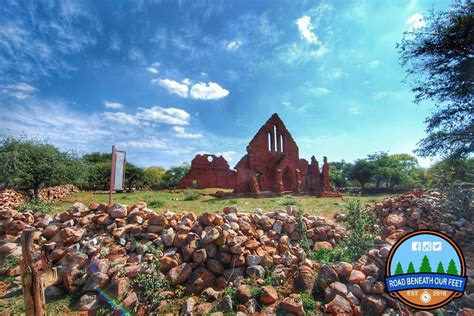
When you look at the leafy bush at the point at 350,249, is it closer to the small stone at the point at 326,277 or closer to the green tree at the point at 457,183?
the small stone at the point at 326,277

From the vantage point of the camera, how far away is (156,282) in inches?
146

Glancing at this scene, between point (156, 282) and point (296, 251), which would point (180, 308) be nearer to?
point (156, 282)

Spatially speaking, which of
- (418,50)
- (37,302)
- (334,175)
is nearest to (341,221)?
(37,302)

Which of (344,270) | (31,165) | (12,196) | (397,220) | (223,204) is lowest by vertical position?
(344,270)

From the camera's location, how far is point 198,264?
4328 mm

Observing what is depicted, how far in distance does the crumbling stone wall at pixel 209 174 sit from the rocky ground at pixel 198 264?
89.3ft

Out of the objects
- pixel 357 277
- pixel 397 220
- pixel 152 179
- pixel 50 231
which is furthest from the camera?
pixel 152 179

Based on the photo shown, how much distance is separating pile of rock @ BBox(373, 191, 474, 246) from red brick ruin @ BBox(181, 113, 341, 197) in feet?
48.2

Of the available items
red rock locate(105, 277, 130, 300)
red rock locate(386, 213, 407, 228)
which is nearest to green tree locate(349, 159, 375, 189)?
red rock locate(386, 213, 407, 228)

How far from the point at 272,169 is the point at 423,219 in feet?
69.1

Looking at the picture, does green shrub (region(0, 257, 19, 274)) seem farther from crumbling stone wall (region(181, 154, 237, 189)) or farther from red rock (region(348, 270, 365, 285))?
crumbling stone wall (region(181, 154, 237, 189))

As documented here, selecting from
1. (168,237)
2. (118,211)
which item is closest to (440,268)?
(168,237)

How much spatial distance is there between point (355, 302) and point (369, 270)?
0.76m

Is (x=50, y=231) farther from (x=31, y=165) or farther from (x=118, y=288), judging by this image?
(x=31, y=165)
